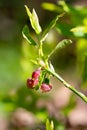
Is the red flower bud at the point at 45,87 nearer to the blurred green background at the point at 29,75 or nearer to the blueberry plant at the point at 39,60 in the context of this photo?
the blueberry plant at the point at 39,60

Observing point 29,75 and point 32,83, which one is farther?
point 29,75

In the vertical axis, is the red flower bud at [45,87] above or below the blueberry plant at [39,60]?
below

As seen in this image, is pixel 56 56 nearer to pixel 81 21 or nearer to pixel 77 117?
pixel 77 117

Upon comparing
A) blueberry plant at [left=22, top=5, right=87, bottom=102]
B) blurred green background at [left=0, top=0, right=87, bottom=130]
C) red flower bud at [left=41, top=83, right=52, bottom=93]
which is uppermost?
blurred green background at [left=0, top=0, right=87, bottom=130]

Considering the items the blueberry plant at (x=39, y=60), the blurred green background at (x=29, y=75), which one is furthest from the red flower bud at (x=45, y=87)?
the blurred green background at (x=29, y=75)

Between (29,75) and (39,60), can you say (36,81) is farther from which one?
(29,75)

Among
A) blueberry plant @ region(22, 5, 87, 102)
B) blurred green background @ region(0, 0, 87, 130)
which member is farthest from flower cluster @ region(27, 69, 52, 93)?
blurred green background @ region(0, 0, 87, 130)

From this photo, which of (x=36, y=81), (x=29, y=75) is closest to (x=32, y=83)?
(x=36, y=81)

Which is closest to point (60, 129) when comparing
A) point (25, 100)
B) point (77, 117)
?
point (25, 100)

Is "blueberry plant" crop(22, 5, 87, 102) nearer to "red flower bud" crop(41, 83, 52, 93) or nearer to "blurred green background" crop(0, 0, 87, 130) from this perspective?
"red flower bud" crop(41, 83, 52, 93)
